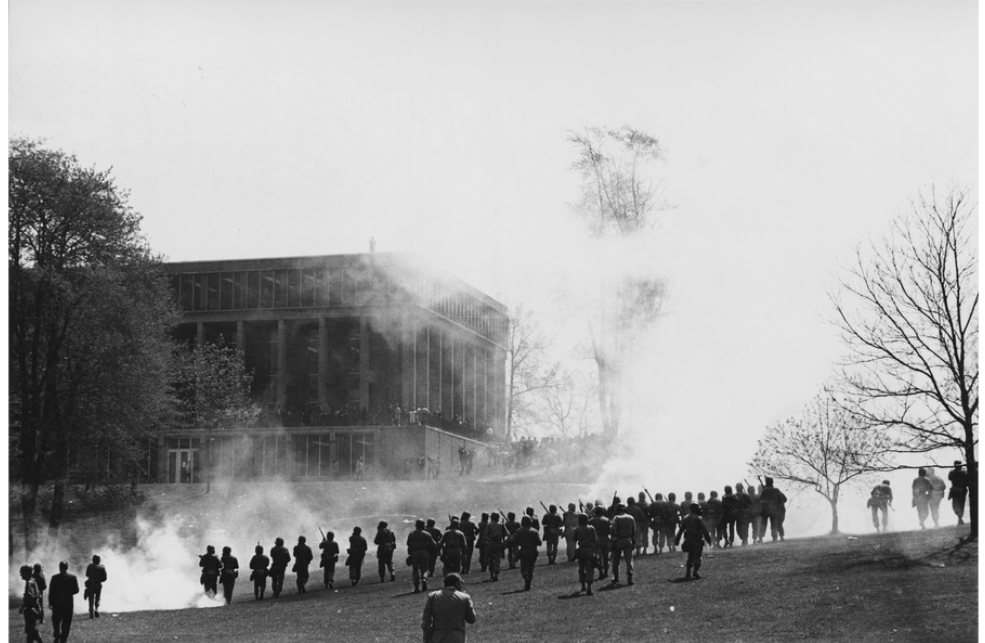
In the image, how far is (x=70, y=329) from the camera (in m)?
44.5

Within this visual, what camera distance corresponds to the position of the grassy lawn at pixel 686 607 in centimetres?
2080

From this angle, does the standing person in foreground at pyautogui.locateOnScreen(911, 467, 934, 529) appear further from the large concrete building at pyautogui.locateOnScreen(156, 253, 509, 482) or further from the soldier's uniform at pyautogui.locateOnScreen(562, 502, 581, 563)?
the large concrete building at pyautogui.locateOnScreen(156, 253, 509, 482)

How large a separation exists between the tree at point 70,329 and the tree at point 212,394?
12.0 metres

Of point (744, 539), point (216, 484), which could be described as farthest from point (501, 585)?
point (216, 484)

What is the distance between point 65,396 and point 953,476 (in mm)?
29264

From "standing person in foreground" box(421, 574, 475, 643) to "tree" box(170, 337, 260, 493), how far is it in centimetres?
4356

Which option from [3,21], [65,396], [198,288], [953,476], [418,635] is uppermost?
[198,288]

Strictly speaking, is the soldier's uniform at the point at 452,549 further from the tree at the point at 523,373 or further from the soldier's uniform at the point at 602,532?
the tree at the point at 523,373

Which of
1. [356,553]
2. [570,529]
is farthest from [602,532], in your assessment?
[356,553]

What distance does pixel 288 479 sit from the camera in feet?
202

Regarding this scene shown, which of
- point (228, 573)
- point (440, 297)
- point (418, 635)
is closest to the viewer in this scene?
point (418, 635)

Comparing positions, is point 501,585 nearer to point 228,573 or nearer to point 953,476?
point 228,573

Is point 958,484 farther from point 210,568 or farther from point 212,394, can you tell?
point 212,394

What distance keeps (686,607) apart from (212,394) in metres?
40.6
